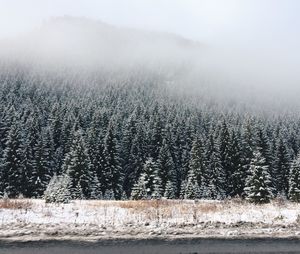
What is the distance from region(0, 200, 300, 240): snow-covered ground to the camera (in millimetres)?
12414

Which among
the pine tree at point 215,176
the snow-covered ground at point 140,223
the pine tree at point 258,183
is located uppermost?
the snow-covered ground at point 140,223

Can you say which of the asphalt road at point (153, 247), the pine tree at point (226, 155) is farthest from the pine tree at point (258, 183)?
the pine tree at point (226, 155)

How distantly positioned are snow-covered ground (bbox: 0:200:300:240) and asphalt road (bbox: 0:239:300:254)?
50 cm

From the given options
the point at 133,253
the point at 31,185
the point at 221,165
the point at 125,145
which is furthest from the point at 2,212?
the point at 125,145

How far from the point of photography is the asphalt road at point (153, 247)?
35.7 feet

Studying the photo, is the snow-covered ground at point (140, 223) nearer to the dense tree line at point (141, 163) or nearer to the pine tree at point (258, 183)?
the pine tree at point (258, 183)

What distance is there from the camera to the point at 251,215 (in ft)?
54.2

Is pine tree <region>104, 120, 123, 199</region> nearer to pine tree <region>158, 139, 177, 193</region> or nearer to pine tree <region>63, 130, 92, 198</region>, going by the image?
pine tree <region>63, 130, 92, 198</region>

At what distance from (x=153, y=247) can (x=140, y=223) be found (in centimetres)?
278

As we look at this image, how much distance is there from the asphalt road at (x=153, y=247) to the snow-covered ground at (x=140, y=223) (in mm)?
499

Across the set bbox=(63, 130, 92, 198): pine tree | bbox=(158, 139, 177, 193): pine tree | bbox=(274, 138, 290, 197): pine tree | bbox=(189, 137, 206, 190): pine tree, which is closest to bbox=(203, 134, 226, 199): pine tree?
bbox=(189, 137, 206, 190): pine tree

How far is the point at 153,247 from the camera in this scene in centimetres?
1134

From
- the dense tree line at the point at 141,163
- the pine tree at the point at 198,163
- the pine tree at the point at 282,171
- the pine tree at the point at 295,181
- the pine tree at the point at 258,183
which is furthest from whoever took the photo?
the pine tree at the point at 282,171

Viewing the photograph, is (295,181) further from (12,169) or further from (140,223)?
(140,223)
